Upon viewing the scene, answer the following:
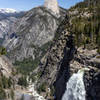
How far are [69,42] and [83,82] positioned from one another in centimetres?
4434

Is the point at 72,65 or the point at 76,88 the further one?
the point at 72,65

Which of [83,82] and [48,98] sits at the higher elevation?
[83,82]

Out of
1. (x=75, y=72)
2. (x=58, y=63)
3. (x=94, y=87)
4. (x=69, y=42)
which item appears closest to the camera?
(x=94, y=87)

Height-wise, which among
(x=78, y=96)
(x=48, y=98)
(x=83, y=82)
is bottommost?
(x=48, y=98)

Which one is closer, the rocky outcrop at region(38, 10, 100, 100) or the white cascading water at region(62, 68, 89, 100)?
the rocky outcrop at region(38, 10, 100, 100)

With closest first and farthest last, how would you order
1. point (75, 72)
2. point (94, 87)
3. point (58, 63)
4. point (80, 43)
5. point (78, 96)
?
point (94, 87) → point (78, 96) → point (75, 72) → point (80, 43) → point (58, 63)

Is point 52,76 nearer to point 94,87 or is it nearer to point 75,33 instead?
point 75,33

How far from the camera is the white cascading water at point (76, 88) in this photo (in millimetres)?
78750

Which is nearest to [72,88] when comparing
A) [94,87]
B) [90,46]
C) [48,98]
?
[94,87]

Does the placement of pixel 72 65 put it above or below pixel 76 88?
above

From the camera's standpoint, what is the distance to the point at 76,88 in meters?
80.7

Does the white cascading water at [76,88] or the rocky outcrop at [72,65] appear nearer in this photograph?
the rocky outcrop at [72,65]

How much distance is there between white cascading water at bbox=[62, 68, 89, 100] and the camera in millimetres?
78750

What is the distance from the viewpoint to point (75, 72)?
8800cm
